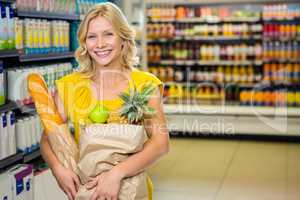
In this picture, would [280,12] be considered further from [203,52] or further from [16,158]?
[16,158]

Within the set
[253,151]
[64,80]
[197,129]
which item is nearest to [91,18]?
[64,80]

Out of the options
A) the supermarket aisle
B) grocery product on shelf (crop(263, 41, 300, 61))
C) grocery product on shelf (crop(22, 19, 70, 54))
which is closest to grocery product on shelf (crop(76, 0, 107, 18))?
grocery product on shelf (crop(22, 19, 70, 54))

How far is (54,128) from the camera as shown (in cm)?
186

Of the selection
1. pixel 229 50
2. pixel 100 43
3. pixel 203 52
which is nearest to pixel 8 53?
pixel 100 43

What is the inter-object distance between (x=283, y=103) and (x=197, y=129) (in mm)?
1403

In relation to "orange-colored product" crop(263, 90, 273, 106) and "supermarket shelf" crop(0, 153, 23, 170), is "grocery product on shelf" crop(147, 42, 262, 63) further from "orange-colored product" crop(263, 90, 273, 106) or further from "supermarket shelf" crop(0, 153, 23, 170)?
"supermarket shelf" crop(0, 153, 23, 170)

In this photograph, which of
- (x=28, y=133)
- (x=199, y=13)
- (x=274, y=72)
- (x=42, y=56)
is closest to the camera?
(x=28, y=133)

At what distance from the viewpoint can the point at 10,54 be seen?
3.50 meters

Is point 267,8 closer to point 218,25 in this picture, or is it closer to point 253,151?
point 218,25

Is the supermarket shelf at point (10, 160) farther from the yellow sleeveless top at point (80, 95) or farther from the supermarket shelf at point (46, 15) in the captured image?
the yellow sleeveless top at point (80, 95)

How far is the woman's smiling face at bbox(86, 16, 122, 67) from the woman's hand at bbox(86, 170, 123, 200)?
1.62 feet

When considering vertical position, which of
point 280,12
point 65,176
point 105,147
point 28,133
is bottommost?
point 28,133

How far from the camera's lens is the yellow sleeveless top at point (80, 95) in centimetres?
196

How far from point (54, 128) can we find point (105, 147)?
253mm
